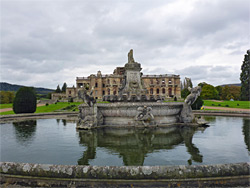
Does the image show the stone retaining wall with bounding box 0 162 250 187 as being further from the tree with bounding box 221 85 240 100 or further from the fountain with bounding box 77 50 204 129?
the tree with bounding box 221 85 240 100

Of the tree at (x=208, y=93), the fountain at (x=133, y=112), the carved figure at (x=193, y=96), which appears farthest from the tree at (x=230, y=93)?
the fountain at (x=133, y=112)

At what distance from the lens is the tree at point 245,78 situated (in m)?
47.3

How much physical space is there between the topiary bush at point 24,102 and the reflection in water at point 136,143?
14047mm

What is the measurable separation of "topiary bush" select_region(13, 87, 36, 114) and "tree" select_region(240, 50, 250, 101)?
50715 millimetres

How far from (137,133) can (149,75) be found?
247 ft

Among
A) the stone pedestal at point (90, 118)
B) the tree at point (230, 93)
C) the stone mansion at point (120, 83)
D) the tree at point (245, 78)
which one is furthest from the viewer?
the stone mansion at point (120, 83)

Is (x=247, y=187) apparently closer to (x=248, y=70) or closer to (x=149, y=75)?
(x=248, y=70)

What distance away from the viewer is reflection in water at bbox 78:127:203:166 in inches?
229

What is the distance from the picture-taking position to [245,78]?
163 feet

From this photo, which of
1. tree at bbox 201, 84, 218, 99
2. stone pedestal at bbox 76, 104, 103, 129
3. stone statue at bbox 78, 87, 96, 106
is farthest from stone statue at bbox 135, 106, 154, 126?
tree at bbox 201, 84, 218, 99

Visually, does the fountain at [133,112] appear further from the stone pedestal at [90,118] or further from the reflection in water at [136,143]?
the reflection in water at [136,143]

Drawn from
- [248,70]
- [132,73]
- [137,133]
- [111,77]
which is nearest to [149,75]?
[111,77]

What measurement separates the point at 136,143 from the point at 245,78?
54361 millimetres

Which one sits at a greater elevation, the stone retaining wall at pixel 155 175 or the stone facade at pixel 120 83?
the stone facade at pixel 120 83
